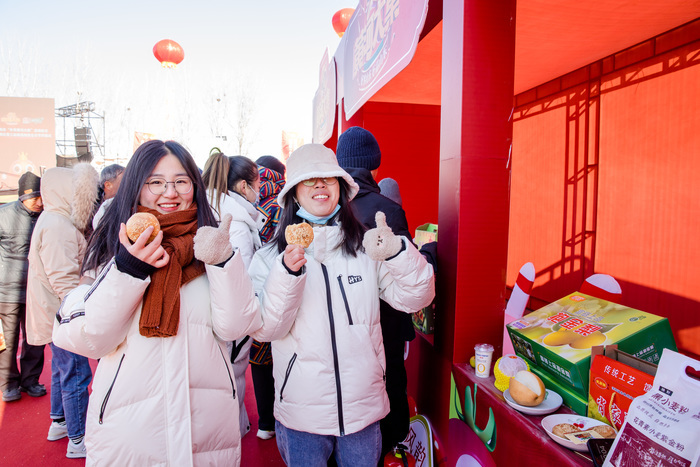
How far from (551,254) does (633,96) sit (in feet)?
7.94

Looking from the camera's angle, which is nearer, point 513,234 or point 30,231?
point 30,231

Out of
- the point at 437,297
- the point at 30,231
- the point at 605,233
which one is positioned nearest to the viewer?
the point at 437,297

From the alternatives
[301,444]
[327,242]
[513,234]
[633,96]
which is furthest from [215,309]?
[513,234]

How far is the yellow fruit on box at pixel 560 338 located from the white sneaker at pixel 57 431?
368 centimetres

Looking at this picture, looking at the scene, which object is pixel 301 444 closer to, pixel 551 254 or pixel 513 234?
pixel 551 254

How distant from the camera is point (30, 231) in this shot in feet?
12.2

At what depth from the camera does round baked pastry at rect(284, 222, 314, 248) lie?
1.61 meters

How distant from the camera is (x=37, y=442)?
3.21m

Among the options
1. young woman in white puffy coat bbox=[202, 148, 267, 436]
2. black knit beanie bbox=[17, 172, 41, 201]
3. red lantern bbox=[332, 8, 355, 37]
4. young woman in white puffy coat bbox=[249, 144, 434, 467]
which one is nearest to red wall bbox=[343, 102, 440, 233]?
red lantern bbox=[332, 8, 355, 37]

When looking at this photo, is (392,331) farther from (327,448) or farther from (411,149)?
(411,149)

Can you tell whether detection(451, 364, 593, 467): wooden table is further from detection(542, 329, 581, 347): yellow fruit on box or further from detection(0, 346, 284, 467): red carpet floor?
detection(0, 346, 284, 467): red carpet floor

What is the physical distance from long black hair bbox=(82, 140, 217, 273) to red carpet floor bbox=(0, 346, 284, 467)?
6.93ft

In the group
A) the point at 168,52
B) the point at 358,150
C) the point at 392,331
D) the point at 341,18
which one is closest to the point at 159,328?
the point at 392,331

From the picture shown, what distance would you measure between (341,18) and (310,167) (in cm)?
794
